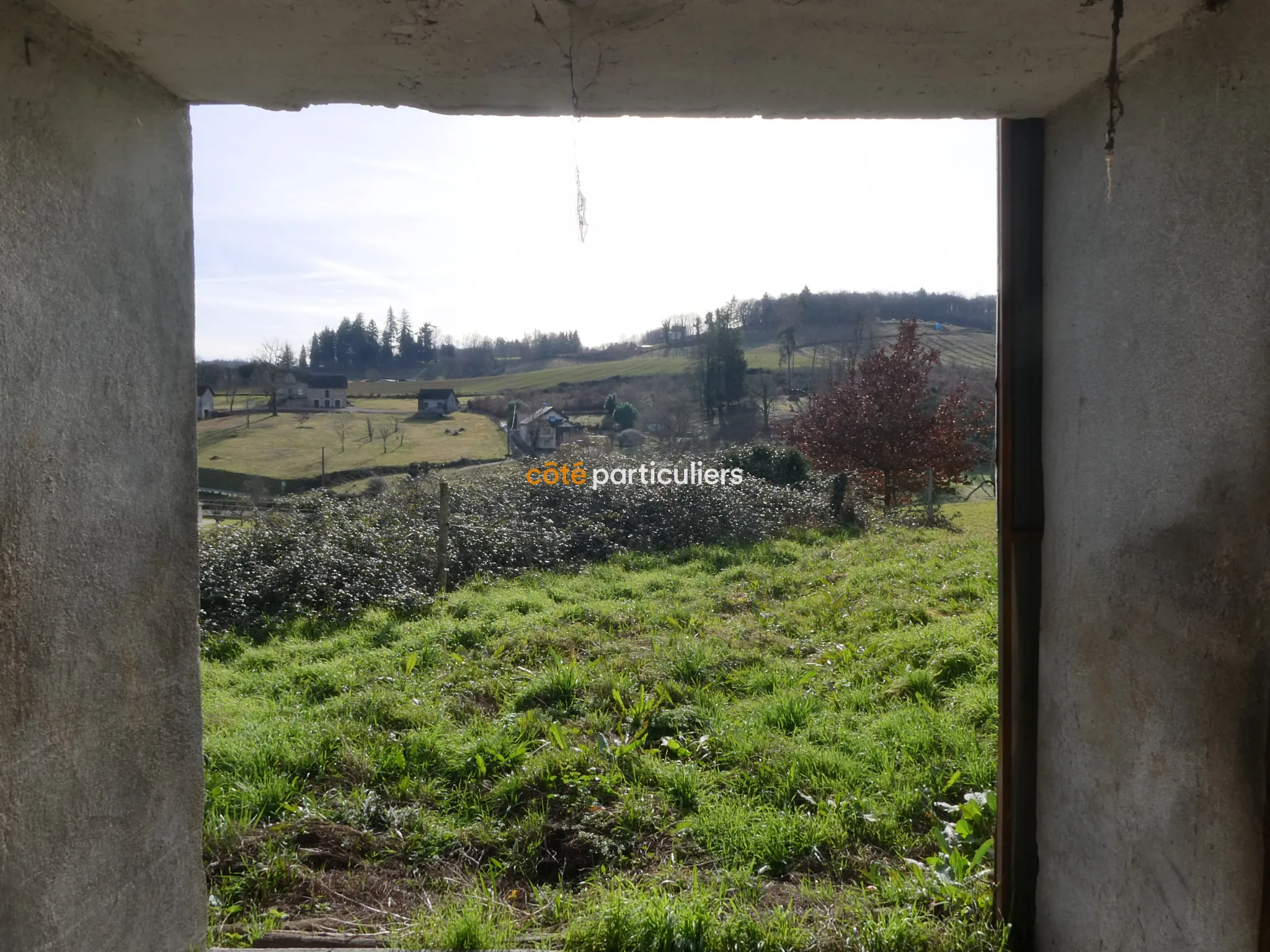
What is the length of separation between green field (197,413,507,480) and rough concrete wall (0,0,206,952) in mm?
7308

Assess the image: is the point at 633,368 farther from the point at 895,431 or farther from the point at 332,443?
the point at 332,443

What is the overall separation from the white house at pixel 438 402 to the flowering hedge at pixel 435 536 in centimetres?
306

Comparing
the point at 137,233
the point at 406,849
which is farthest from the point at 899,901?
the point at 137,233

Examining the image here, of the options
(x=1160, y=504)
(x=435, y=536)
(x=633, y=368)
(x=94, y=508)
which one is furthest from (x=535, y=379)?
(x=1160, y=504)

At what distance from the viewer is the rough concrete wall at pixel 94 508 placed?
58.4 inches

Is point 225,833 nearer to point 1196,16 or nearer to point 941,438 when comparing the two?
point 1196,16

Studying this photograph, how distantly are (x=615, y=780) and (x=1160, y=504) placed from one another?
269cm

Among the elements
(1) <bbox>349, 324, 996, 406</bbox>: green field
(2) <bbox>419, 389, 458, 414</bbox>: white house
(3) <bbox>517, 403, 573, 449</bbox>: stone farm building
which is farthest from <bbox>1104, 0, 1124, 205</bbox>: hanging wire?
(2) <bbox>419, 389, 458, 414</bbox>: white house

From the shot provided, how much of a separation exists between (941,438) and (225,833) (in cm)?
1302

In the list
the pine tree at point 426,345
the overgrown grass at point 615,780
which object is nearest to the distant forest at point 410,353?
the pine tree at point 426,345

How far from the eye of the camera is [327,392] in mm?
12609

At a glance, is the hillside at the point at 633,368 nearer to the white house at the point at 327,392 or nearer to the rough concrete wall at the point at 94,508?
the white house at the point at 327,392

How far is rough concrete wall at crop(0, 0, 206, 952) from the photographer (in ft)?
4.87

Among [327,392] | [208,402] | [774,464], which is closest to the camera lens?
[208,402]
